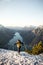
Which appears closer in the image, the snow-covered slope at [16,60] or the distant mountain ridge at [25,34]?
the snow-covered slope at [16,60]

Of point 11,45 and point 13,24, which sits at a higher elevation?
point 13,24

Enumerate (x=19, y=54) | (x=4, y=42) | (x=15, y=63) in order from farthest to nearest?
(x=4, y=42)
(x=19, y=54)
(x=15, y=63)

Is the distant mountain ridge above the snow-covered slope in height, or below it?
above

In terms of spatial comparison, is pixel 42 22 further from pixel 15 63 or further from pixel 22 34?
pixel 15 63

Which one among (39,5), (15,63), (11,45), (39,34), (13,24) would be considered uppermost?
(39,5)

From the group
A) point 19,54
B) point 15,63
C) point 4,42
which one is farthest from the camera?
point 4,42

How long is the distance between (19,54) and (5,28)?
110cm

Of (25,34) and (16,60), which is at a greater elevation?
(25,34)

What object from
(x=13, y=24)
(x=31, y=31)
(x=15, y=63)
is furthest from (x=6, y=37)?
(x=15, y=63)

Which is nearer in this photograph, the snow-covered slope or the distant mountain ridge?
the snow-covered slope

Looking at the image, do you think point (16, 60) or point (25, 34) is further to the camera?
point (25, 34)

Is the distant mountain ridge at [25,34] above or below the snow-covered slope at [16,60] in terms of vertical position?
above

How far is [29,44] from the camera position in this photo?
532 cm

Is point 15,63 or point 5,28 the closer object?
point 15,63
